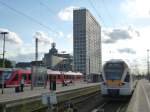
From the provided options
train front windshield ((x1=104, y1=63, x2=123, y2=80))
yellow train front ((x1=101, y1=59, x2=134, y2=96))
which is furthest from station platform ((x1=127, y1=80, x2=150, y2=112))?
train front windshield ((x1=104, y1=63, x2=123, y2=80))

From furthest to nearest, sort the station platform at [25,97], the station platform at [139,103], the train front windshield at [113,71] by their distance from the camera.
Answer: the train front windshield at [113,71] → the station platform at [139,103] → the station platform at [25,97]

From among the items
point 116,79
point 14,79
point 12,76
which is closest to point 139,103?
point 116,79

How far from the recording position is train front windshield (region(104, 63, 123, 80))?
91.9 feet

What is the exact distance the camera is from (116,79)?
1096 inches

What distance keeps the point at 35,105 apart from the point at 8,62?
10057cm

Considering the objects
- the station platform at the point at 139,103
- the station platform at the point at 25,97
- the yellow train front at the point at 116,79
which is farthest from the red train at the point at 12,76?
the yellow train front at the point at 116,79

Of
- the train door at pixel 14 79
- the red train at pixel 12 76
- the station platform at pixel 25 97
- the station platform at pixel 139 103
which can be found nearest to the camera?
the station platform at pixel 25 97

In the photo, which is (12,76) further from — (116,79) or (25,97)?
(116,79)

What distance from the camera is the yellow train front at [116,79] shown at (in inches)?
1081

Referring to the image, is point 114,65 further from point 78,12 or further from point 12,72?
point 12,72

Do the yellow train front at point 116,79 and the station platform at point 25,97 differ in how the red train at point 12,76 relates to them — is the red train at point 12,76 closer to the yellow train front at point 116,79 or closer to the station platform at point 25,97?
the station platform at point 25,97

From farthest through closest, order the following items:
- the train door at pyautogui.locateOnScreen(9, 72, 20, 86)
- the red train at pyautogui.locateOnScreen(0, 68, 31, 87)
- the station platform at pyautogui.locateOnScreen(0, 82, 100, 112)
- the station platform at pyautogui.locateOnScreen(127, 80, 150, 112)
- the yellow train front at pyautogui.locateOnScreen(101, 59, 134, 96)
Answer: the train door at pyautogui.locateOnScreen(9, 72, 20, 86) < the red train at pyautogui.locateOnScreen(0, 68, 31, 87) < the yellow train front at pyautogui.locateOnScreen(101, 59, 134, 96) < the station platform at pyautogui.locateOnScreen(127, 80, 150, 112) < the station platform at pyautogui.locateOnScreen(0, 82, 100, 112)

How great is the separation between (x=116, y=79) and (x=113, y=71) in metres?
0.79

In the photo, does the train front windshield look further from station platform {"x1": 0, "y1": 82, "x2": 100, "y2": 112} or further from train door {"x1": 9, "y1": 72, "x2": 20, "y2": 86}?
train door {"x1": 9, "y1": 72, "x2": 20, "y2": 86}
